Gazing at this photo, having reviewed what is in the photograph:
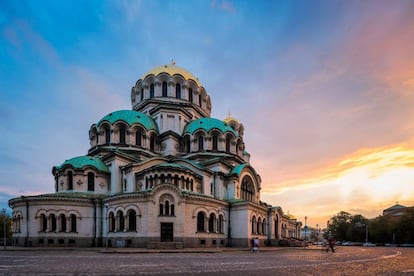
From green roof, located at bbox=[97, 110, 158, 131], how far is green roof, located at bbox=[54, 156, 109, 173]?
600 cm

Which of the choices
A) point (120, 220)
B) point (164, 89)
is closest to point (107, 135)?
point (164, 89)

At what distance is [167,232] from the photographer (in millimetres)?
34219

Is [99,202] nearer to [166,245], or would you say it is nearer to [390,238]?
[166,245]

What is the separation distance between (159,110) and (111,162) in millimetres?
11580

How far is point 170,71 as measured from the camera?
174 feet

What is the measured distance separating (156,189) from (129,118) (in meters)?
14.9

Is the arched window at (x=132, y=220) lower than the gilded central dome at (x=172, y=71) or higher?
lower

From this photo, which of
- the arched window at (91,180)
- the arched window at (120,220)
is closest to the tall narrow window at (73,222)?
the arched window at (91,180)

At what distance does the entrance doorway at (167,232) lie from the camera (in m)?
34.0

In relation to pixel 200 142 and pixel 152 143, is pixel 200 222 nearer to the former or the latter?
pixel 200 142

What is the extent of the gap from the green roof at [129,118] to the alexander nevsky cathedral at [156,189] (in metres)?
0.14

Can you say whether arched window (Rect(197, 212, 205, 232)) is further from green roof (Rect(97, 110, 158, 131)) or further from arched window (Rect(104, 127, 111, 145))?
arched window (Rect(104, 127, 111, 145))

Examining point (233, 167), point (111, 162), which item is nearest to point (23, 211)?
point (111, 162)

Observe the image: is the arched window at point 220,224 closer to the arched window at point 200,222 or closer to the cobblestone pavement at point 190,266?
the arched window at point 200,222
